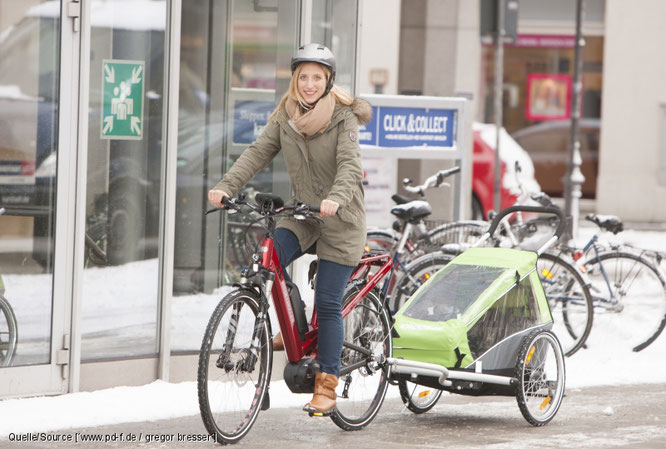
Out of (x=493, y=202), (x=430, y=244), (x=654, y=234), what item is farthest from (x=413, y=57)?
(x=654, y=234)

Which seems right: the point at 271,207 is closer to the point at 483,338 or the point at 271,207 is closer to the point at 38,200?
the point at 483,338

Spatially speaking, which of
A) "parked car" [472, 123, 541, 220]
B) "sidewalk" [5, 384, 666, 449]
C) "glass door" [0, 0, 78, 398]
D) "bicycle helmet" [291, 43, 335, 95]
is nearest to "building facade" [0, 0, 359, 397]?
"glass door" [0, 0, 78, 398]

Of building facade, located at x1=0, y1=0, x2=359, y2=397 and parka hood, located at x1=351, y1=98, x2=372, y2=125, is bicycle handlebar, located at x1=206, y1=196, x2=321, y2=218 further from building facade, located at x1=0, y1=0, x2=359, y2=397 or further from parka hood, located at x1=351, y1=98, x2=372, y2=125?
building facade, located at x1=0, y1=0, x2=359, y2=397

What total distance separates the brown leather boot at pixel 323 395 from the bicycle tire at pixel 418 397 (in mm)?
731

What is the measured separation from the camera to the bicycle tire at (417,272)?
9227 mm

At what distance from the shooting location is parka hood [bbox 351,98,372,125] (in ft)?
20.3

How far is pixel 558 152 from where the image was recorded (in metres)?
23.8

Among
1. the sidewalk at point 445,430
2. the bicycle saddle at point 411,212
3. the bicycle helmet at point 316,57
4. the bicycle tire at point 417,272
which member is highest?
the bicycle helmet at point 316,57

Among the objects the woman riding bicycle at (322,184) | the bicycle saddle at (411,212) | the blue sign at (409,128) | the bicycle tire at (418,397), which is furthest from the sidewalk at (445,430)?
the blue sign at (409,128)

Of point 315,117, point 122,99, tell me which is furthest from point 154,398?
point 315,117

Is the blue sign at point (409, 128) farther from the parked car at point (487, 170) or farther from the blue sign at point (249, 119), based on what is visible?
the parked car at point (487, 170)

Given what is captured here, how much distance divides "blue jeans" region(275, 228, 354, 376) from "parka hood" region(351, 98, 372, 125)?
2.14 ft

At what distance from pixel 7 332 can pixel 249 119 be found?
203cm

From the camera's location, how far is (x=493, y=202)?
16016mm
